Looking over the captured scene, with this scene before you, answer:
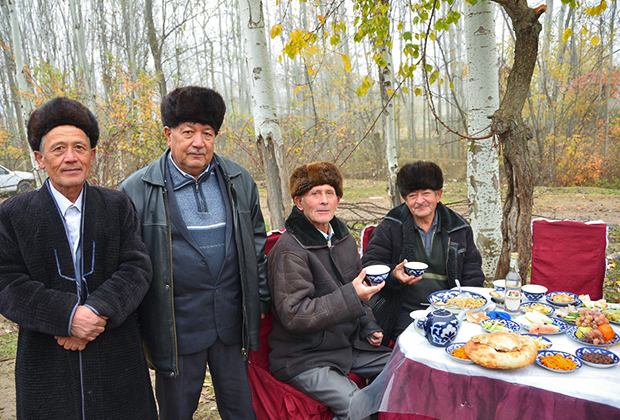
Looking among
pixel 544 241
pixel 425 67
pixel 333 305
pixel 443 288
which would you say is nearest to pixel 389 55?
pixel 425 67

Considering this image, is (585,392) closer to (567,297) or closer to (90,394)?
(567,297)

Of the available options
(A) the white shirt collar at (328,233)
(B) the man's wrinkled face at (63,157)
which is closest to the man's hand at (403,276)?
(A) the white shirt collar at (328,233)

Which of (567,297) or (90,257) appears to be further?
(567,297)

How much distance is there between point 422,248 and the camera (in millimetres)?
2865

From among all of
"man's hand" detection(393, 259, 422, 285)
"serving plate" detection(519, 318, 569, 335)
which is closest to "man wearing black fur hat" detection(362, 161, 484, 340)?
"man's hand" detection(393, 259, 422, 285)

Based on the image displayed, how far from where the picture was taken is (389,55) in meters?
6.50

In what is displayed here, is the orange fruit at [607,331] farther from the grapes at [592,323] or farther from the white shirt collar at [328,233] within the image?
the white shirt collar at [328,233]

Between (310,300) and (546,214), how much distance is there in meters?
8.44

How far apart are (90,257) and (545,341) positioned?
2101 millimetres

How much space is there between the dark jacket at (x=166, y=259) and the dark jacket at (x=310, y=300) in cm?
14

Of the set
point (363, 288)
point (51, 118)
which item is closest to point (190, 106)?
point (51, 118)

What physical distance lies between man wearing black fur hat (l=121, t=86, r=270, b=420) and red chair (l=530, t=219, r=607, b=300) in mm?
2389

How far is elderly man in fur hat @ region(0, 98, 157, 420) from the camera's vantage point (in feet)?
5.49

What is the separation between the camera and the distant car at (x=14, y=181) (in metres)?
13.6
